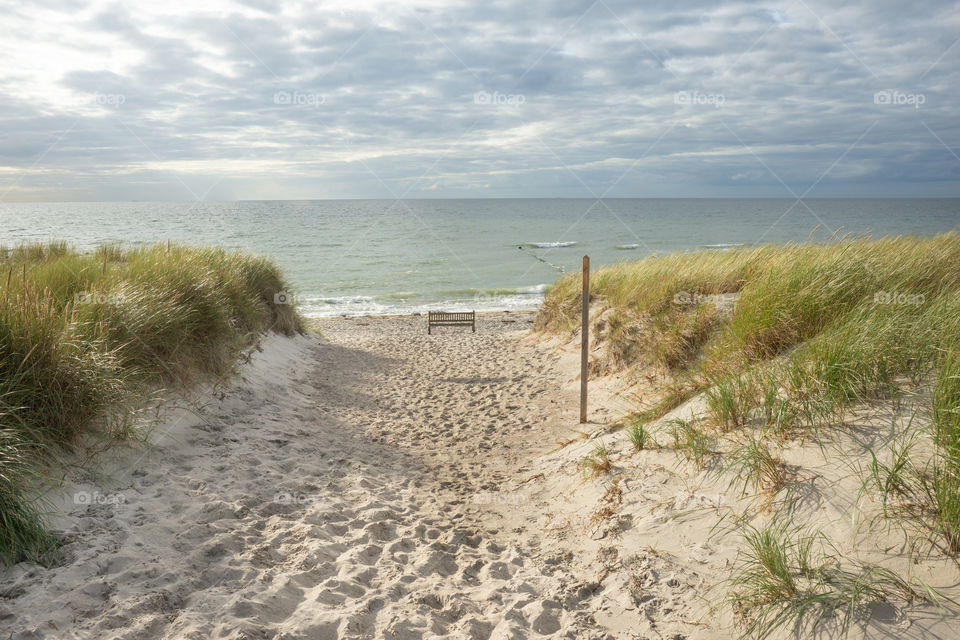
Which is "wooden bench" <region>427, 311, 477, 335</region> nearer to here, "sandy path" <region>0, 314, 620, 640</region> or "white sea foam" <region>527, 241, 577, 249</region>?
"sandy path" <region>0, 314, 620, 640</region>

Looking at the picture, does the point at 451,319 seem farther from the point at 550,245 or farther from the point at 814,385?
the point at 550,245

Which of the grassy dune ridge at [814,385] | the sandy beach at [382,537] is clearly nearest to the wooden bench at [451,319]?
the grassy dune ridge at [814,385]

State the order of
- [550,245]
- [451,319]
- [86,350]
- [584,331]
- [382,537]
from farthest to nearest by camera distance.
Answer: [550,245] < [451,319] < [584,331] < [86,350] < [382,537]

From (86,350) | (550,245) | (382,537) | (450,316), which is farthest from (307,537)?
(550,245)

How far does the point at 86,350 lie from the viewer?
4.62 metres

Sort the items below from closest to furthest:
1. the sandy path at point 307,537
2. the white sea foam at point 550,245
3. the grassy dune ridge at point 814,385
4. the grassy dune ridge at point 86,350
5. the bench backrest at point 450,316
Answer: the grassy dune ridge at point 814,385, the sandy path at point 307,537, the grassy dune ridge at point 86,350, the bench backrest at point 450,316, the white sea foam at point 550,245

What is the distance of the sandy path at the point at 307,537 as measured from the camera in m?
3.07

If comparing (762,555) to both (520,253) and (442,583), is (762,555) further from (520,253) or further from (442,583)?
(520,253)

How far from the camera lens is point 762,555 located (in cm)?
299

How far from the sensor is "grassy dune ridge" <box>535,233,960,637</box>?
9.31 ft

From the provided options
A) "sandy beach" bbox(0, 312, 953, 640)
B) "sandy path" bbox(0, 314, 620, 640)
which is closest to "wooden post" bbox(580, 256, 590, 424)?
"sandy beach" bbox(0, 312, 953, 640)

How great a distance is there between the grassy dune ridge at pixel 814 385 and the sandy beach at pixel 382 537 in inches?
7.7

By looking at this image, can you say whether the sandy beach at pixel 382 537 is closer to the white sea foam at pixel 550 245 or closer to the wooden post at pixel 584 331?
the wooden post at pixel 584 331

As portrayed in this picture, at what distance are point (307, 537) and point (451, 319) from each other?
1322cm
